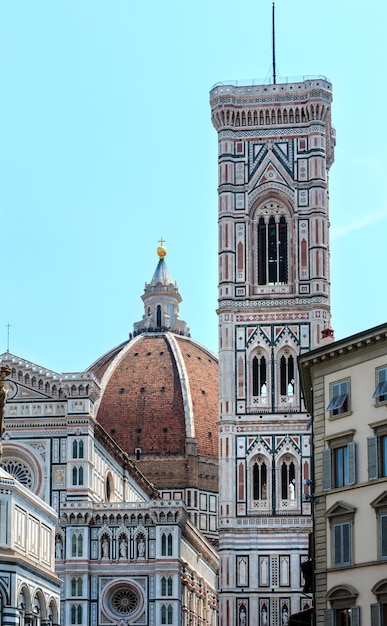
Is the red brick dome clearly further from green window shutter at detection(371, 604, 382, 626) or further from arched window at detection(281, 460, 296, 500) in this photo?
green window shutter at detection(371, 604, 382, 626)

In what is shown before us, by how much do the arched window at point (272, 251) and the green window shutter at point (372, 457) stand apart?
3829 centimetres

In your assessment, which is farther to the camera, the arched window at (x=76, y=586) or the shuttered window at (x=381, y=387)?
the arched window at (x=76, y=586)

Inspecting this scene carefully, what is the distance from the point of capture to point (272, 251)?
7238 centimetres

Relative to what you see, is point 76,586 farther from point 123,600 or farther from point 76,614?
point 123,600

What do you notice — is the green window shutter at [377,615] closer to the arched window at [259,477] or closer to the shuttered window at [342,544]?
the shuttered window at [342,544]

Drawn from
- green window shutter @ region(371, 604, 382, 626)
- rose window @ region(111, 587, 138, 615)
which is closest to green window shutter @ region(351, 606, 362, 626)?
green window shutter @ region(371, 604, 382, 626)

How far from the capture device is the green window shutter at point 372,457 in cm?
3312

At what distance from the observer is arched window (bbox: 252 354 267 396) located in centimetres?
6981

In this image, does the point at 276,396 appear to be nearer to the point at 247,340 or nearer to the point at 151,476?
the point at 247,340

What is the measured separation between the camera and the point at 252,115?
243 ft

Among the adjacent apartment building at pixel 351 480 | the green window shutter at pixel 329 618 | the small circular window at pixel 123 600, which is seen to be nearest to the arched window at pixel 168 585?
the small circular window at pixel 123 600

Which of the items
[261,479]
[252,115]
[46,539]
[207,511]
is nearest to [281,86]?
[252,115]

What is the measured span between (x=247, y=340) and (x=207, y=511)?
1559 inches

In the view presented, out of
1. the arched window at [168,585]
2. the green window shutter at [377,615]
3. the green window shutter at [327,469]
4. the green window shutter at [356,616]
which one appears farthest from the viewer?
the arched window at [168,585]
